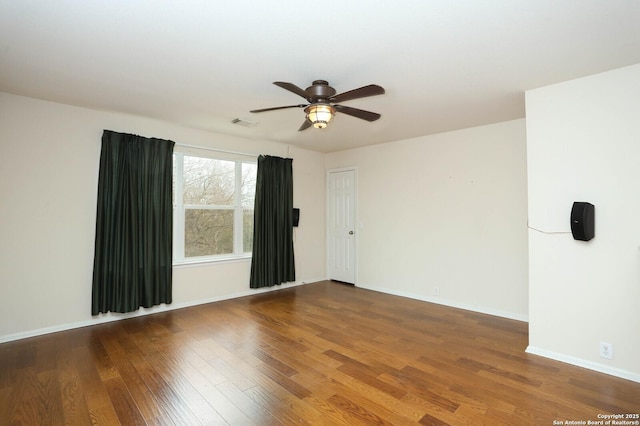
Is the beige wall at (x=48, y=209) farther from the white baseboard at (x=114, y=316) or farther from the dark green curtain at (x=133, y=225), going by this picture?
the dark green curtain at (x=133, y=225)

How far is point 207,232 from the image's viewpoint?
4758 mm

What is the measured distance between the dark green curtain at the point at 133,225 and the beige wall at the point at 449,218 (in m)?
3.22

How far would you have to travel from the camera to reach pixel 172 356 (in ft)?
9.48

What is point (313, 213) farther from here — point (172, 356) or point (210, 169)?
point (172, 356)

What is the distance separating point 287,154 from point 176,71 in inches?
120

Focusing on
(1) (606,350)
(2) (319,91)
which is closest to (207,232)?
(2) (319,91)

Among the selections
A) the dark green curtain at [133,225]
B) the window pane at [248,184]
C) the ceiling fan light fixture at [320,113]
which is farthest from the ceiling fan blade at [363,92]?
the window pane at [248,184]

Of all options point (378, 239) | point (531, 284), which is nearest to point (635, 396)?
point (531, 284)

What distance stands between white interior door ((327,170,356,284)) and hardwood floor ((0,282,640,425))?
2.05m

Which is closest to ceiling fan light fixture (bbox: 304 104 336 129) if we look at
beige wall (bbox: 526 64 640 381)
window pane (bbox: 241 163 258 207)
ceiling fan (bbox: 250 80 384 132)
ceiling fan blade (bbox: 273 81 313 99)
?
ceiling fan (bbox: 250 80 384 132)

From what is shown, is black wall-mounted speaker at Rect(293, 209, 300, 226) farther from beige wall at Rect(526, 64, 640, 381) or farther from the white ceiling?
beige wall at Rect(526, 64, 640, 381)

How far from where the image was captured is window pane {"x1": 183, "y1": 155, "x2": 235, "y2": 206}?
14.9 ft

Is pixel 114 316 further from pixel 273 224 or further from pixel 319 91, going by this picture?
pixel 319 91

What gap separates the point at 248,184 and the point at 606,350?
4.69 m
